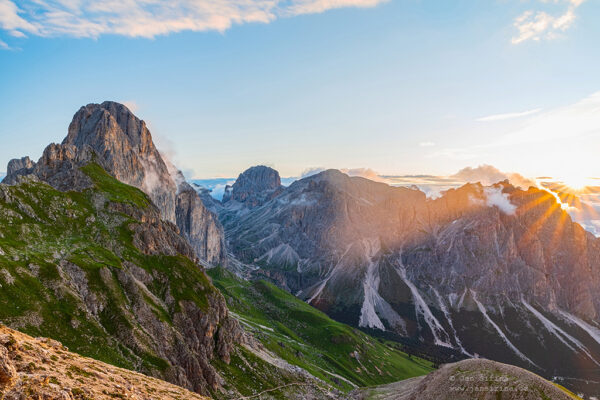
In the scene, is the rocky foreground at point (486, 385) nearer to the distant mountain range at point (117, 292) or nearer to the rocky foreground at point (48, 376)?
the distant mountain range at point (117, 292)

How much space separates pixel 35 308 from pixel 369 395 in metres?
141

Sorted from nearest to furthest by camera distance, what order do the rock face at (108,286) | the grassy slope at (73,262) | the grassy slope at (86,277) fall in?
the grassy slope at (73,262), the grassy slope at (86,277), the rock face at (108,286)

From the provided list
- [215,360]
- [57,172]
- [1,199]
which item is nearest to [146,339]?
[215,360]

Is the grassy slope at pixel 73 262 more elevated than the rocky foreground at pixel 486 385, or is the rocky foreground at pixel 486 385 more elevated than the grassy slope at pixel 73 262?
the grassy slope at pixel 73 262

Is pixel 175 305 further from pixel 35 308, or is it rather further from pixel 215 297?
pixel 35 308

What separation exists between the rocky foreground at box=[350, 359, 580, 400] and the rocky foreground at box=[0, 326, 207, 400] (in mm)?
72829

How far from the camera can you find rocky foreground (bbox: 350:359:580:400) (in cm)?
7588

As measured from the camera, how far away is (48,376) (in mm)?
30734

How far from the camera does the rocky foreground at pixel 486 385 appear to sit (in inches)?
2987

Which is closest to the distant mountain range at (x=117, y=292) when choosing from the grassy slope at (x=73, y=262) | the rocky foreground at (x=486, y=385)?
the grassy slope at (x=73, y=262)

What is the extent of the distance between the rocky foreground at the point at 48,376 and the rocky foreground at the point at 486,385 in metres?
72.8

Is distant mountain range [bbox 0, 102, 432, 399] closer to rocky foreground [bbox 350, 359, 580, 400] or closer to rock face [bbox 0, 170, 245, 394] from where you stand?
rock face [bbox 0, 170, 245, 394]

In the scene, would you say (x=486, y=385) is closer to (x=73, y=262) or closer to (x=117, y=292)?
(x=117, y=292)

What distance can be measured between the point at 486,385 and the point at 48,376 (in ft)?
293
